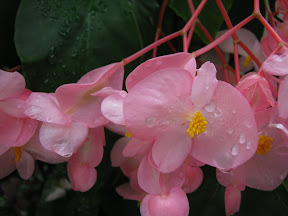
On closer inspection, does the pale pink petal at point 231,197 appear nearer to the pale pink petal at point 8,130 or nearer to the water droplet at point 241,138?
the water droplet at point 241,138

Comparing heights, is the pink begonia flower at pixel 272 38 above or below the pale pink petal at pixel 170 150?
above

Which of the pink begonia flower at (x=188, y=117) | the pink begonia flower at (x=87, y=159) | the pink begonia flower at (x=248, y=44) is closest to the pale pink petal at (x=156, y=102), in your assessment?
the pink begonia flower at (x=188, y=117)

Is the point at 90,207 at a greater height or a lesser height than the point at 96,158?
lesser

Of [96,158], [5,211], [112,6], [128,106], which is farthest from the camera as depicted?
[5,211]

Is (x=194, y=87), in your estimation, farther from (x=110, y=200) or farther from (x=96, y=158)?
(x=110, y=200)

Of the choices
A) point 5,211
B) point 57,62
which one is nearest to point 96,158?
point 57,62

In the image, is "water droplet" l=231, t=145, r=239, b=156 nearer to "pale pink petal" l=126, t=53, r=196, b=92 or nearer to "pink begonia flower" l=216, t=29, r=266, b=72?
→ "pale pink petal" l=126, t=53, r=196, b=92
